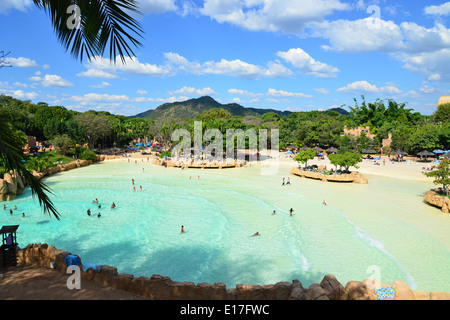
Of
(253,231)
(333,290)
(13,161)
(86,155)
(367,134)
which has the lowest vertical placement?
(253,231)

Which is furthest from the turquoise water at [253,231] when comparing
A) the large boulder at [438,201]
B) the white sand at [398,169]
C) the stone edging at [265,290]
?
the stone edging at [265,290]

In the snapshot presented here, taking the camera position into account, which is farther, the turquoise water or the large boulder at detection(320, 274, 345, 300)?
the turquoise water

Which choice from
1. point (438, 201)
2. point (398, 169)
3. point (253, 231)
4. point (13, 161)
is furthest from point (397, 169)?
point (13, 161)

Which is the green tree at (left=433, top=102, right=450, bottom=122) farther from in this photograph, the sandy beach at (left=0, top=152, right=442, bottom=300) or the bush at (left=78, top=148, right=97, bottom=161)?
the sandy beach at (left=0, top=152, right=442, bottom=300)

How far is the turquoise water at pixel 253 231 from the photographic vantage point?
14.0 meters

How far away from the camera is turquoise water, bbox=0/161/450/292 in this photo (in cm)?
1405

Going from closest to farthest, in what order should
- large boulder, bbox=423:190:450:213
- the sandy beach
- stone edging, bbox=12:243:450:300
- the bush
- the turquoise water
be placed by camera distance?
stone edging, bbox=12:243:450:300, the sandy beach, the turquoise water, large boulder, bbox=423:190:450:213, the bush

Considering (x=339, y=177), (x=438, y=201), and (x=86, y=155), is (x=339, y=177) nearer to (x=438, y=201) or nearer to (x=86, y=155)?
(x=438, y=201)

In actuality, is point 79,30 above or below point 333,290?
above

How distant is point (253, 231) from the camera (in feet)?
62.6

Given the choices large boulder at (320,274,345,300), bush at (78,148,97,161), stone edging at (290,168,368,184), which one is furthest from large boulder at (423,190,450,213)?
bush at (78,148,97,161)

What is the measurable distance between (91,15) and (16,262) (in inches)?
458
